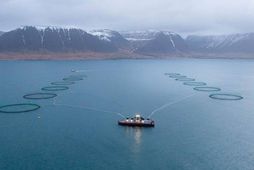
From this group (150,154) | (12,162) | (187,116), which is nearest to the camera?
(12,162)

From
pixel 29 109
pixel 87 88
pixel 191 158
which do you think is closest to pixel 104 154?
pixel 191 158

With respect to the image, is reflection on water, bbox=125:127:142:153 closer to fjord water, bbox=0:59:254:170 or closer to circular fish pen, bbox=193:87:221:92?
fjord water, bbox=0:59:254:170

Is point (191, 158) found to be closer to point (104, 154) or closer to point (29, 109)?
point (104, 154)

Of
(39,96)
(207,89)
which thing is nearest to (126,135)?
(39,96)

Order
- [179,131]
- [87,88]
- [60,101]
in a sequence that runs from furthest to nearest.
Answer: [87,88]
[60,101]
[179,131]

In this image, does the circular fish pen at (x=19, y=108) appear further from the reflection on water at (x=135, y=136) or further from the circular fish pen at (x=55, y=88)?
the reflection on water at (x=135, y=136)

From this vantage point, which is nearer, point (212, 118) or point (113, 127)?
point (113, 127)

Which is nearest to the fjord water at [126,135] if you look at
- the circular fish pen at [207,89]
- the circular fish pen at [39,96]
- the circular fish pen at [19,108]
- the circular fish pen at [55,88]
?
the circular fish pen at [39,96]
